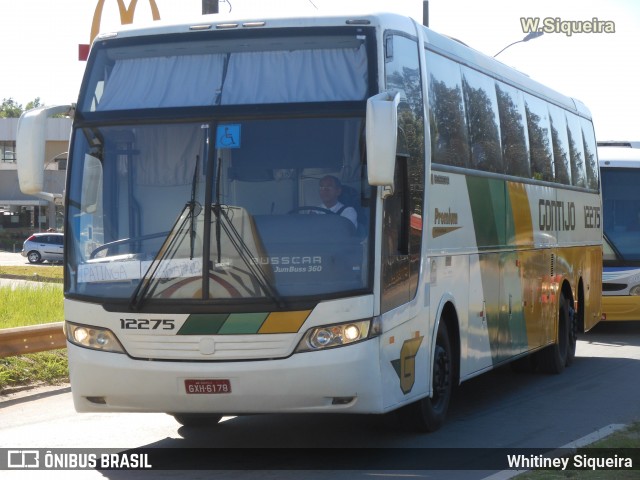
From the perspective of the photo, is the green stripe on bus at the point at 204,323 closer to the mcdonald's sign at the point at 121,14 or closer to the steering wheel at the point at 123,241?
the steering wheel at the point at 123,241

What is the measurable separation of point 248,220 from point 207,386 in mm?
1235

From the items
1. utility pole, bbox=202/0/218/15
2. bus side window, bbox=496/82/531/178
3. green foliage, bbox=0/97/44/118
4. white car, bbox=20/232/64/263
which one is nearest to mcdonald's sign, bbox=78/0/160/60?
utility pole, bbox=202/0/218/15

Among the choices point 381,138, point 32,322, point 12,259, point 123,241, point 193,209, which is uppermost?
point 381,138

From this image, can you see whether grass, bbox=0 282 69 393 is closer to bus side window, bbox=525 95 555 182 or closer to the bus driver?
the bus driver

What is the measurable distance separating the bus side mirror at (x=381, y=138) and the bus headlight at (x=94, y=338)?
2264 mm

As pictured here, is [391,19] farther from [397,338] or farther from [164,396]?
[164,396]

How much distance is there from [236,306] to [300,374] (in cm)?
67

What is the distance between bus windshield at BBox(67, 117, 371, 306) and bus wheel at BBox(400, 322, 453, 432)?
198 cm

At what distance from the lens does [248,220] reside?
884 centimetres

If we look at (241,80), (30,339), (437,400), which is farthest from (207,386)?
(30,339)

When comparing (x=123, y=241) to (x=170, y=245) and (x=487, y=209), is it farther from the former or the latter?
(x=487, y=209)

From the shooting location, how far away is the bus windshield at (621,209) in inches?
848

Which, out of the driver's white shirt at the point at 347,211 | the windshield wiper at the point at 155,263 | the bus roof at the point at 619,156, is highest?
the bus roof at the point at 619,156

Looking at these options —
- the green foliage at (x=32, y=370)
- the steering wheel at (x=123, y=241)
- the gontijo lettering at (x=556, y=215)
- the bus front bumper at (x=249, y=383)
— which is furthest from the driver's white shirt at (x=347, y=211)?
the gontijo lettering at (x=556, y=215)
